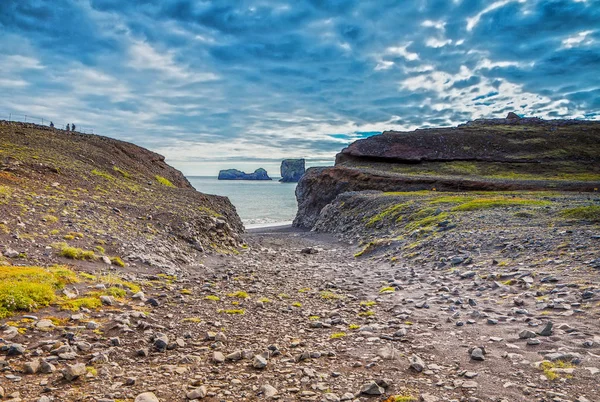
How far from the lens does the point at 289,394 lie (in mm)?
5836

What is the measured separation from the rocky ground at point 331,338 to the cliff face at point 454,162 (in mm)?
43530

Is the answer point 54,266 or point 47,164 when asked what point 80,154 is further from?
point 54,266

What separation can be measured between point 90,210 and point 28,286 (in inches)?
479

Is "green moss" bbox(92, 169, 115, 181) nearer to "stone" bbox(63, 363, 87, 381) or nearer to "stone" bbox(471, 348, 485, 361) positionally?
"stone" bbox(63, 363, 87, 381)

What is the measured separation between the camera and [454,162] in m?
80.4

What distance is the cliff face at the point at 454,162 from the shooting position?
60.7 meters

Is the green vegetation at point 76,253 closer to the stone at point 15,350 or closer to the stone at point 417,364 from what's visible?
the stone at point 15,350

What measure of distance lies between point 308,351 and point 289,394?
1792mm

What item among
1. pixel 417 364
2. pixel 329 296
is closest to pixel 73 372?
pixel 417 364

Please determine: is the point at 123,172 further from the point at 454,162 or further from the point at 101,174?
the point at 454,162

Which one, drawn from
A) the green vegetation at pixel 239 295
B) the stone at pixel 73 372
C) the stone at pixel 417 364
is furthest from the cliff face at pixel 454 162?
the stone at pixel 73 372

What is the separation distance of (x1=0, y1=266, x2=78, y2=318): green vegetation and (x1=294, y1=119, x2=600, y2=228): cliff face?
167ft

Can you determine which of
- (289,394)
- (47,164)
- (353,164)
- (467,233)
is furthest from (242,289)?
(353,164)

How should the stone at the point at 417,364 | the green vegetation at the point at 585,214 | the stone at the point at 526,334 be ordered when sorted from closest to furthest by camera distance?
the stone at the point at 417,364
the stone at the point at 526,334
the green vegetation at the point at 585,214
